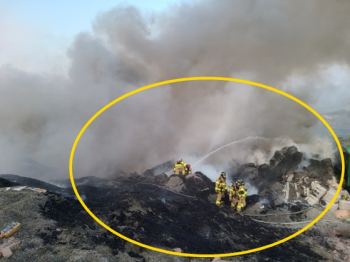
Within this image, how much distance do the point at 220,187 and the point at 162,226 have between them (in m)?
5.67

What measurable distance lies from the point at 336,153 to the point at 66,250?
790 inches

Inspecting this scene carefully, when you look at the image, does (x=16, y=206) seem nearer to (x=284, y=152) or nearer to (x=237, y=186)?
(x=237, y=186)

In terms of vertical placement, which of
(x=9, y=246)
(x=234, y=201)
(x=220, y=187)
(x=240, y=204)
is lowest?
(x=9, y=246)

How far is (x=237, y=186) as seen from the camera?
14992 millimetres

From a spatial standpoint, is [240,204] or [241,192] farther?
[240,204]

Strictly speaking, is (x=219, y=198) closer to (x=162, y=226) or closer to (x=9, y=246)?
(x=162, y=226)

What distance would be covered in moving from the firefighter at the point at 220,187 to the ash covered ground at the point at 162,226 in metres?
1.19

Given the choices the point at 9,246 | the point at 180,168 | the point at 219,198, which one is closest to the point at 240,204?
the point at 219,198

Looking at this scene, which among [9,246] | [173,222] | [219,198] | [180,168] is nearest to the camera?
[9,246]

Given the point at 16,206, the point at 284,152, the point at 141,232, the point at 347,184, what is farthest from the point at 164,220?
the point at 284,152

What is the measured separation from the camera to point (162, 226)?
35.8 feet

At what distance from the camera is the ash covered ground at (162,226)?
27.3 ft

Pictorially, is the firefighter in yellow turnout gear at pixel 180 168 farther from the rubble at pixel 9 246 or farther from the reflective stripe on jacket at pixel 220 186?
the rubble at pixel 9 246

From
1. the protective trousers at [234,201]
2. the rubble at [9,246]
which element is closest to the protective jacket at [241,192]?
the protective trousers at [234,201]
